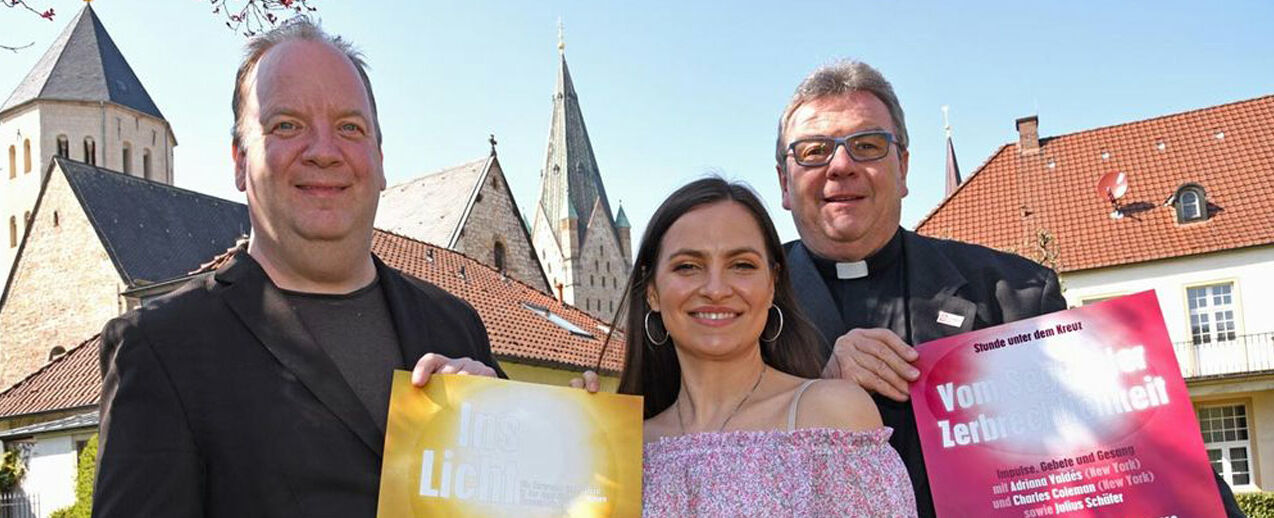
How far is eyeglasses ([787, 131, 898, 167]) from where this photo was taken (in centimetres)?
356

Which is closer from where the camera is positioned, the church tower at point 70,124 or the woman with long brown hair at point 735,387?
the woman with long brown hair at point 735,387

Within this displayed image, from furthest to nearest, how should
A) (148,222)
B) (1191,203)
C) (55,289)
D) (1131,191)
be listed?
(148,222) → (55,289) → (1131,191) → (1191,203)

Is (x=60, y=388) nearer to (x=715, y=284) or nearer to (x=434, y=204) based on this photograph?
(x=434, y=204)

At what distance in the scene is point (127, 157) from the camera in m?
65.7

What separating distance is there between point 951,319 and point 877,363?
0.65m

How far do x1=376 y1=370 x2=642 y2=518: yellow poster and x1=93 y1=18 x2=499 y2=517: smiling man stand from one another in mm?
115

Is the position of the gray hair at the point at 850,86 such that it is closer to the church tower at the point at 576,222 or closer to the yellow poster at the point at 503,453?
the yellow poster at the point at 503,453

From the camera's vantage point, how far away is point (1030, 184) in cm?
2878

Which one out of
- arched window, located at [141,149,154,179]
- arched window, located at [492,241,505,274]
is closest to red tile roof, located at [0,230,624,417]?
arched window, located at [492,241,505,274]

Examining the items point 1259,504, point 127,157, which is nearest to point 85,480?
point 1259,504

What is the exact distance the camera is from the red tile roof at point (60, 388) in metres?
26.7

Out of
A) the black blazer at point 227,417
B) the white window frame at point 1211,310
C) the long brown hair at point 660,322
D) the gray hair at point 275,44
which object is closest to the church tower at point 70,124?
the white window frame at point 1211,310

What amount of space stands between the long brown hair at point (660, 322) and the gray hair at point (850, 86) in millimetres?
797

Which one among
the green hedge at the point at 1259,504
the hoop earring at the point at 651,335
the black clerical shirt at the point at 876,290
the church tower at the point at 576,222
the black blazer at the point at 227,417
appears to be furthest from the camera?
the church tower at the point at 576,222
